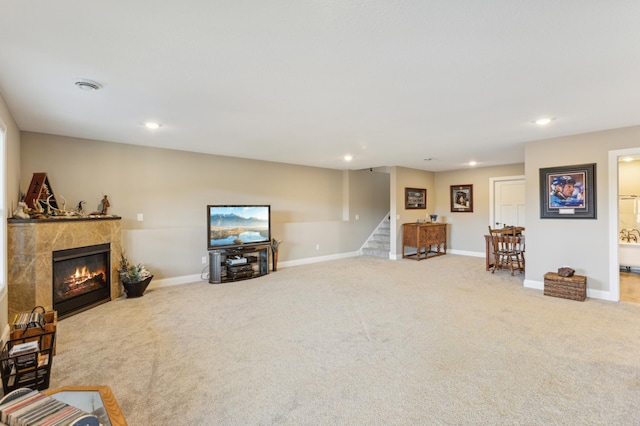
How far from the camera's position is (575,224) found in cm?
438

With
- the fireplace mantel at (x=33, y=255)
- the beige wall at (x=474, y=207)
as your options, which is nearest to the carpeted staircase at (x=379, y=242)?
the beige wall at (x=474, y=207)

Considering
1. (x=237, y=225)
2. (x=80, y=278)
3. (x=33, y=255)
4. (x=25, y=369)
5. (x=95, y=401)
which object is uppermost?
(x=237, y=225)

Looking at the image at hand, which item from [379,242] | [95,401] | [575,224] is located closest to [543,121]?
[575,224]

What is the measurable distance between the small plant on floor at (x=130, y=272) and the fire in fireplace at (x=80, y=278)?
0.55 feet

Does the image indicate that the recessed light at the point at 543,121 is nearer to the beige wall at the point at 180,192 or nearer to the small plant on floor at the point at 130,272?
the beige wall at the point at 180,192

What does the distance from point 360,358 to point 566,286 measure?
3.38 m

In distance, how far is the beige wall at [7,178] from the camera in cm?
289

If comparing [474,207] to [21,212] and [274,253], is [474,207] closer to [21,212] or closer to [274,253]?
[274,253]

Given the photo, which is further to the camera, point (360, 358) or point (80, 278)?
point (80, 278)

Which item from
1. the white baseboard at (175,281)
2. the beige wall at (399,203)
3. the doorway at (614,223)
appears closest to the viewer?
the doorway at (614,223)

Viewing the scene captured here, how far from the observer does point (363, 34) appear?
1.81 m

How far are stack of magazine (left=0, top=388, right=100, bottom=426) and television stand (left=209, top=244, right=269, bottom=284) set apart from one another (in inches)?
153

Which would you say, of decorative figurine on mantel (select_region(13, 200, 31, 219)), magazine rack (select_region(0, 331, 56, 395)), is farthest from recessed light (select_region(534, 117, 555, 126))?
decorative figurine on mantel (select_region(13, 200, 31, 219))

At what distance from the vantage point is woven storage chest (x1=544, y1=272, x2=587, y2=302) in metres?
4.14
